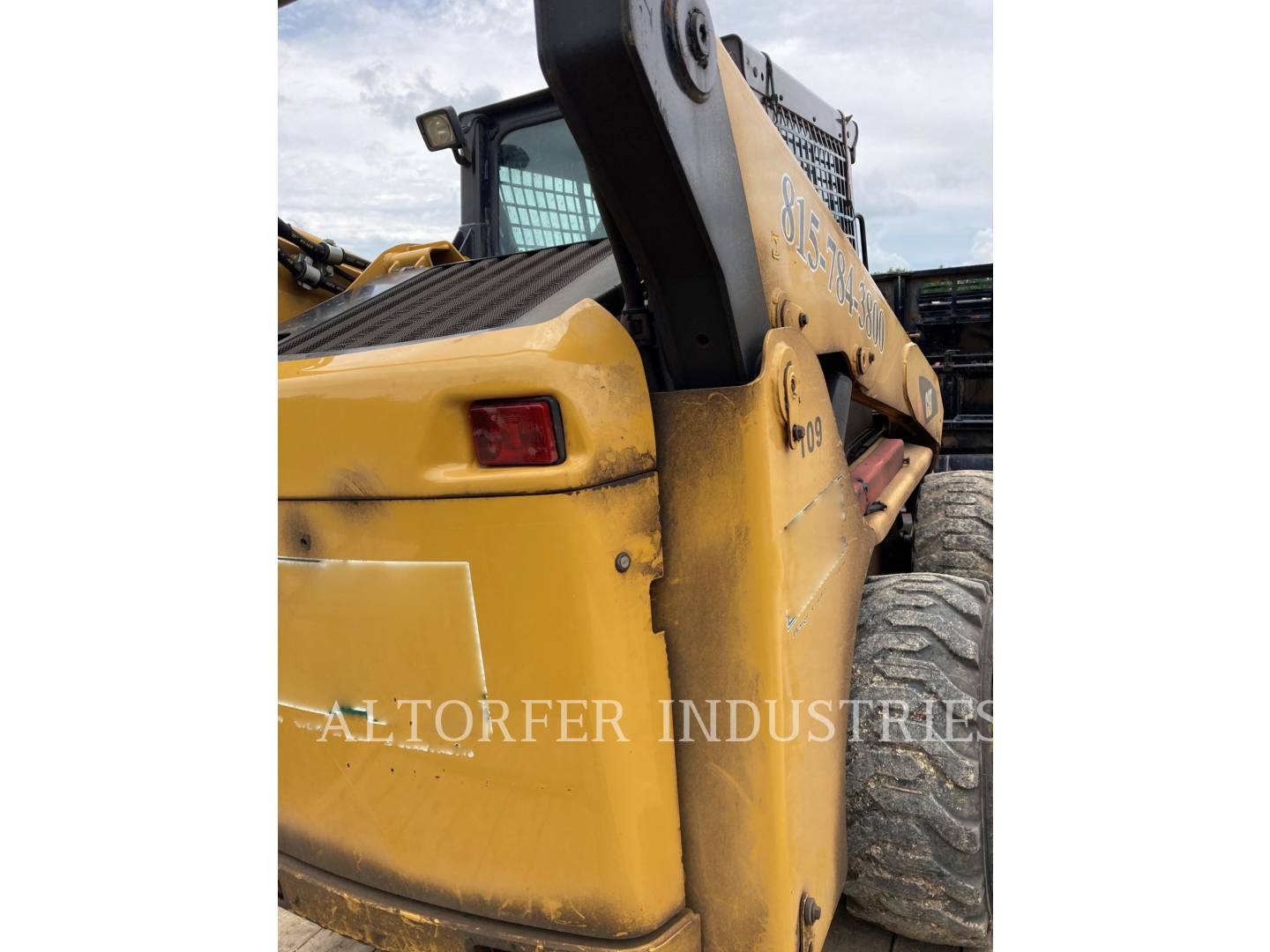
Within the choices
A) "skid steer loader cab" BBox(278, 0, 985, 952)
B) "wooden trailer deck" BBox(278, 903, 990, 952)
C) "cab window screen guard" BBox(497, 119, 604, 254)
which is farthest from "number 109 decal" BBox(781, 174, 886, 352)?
"wooden trailer deck" BBox(278, 903, 990, 952)

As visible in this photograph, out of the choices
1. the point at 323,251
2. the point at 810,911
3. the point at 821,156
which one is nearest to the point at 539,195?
the point at 323,251

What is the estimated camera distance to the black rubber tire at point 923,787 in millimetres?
1716

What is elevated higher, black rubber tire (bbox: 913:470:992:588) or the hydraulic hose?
the hydraulic hose

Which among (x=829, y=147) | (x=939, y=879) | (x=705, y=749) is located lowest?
(x=939, y=879)

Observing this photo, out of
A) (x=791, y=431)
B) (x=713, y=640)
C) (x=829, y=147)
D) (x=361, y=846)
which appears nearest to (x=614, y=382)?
(x=791, y=431)

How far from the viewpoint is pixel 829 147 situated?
140 inches

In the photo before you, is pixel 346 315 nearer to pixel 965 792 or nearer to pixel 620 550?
pixel 620 550

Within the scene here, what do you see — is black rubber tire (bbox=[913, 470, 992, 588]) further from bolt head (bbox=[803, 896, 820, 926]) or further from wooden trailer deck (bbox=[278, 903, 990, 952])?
bolt head (bbox=[803, 896, 820, 926])

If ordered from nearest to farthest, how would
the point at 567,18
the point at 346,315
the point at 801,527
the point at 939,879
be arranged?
the point at 567,18, the point at 801,527, the point at 939,879, the point at 346,315

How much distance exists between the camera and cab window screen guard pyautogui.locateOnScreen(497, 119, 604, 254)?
3.24m

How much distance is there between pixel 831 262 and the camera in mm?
2096

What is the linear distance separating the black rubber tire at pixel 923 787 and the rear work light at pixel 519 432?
37.2 inches

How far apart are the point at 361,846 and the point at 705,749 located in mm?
700

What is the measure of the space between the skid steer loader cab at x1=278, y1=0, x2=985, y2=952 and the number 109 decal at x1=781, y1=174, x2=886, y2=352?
0.12 m
